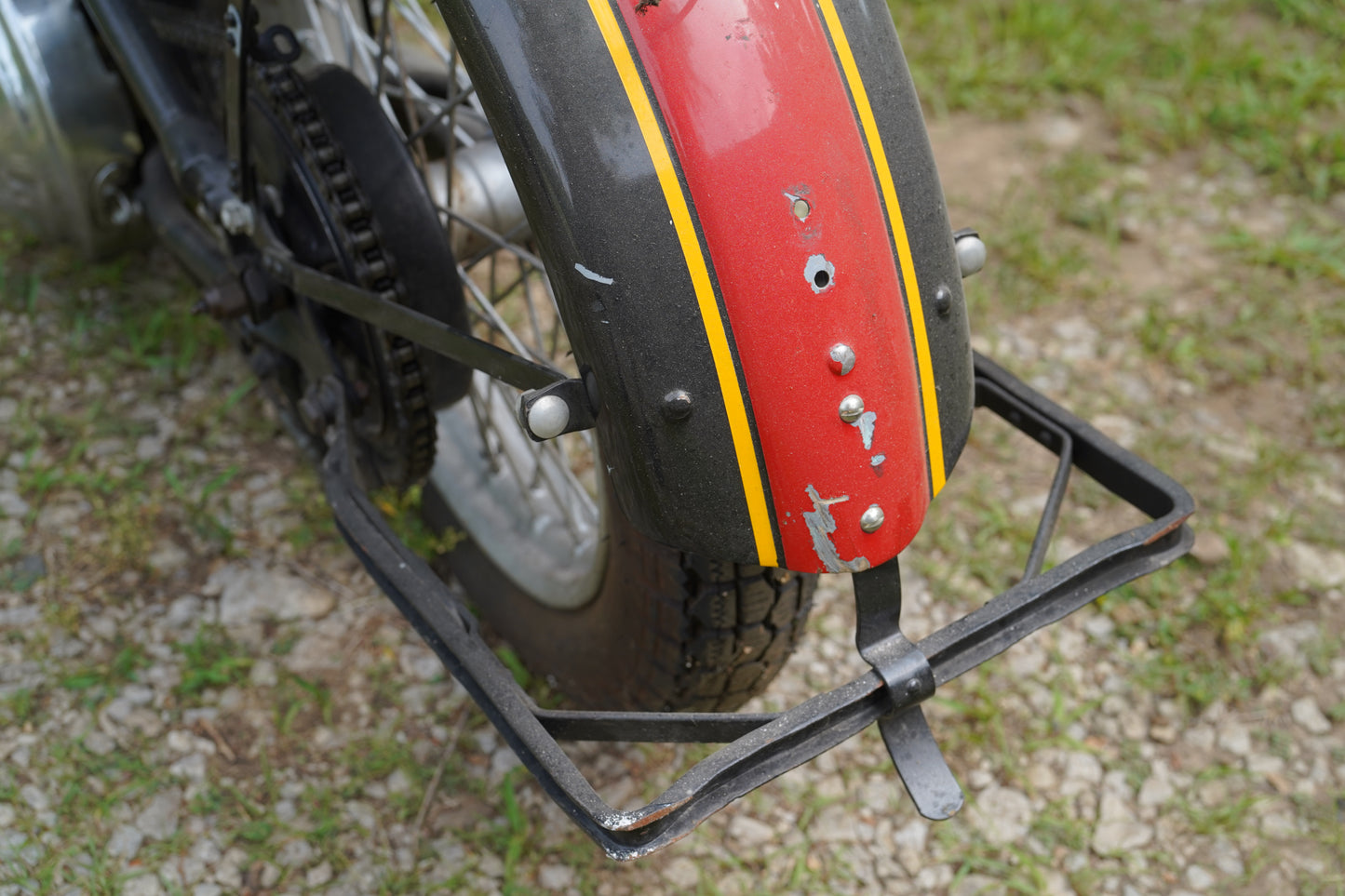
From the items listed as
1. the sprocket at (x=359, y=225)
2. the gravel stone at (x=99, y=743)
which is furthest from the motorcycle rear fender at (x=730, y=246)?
the gravel stone at (x=99, y=743)

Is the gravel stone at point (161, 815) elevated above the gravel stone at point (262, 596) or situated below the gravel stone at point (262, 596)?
below

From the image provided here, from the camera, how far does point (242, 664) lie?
1922 mm

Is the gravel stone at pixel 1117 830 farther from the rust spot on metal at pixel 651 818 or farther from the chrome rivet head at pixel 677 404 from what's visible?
the chrome rivet head at pixel 677 404

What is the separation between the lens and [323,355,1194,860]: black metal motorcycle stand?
3.37ft

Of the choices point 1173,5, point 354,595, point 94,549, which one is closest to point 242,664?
point 354,595

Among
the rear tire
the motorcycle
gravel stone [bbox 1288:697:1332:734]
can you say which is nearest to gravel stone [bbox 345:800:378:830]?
the rear tire

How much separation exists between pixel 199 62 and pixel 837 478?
5.14ft

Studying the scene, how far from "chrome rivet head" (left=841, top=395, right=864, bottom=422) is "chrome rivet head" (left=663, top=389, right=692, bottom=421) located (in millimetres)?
154

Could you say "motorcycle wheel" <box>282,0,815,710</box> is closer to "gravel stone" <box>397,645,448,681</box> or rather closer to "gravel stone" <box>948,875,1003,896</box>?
"gravel stone" <box>397,645,448,681</box>

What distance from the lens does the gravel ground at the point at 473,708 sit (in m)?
1.69

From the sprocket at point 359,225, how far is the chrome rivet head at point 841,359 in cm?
71

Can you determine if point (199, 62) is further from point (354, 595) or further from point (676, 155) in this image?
point (676, 155)

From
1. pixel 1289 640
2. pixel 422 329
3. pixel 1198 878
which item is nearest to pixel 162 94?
pixel 422 329

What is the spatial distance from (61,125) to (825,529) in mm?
1824
